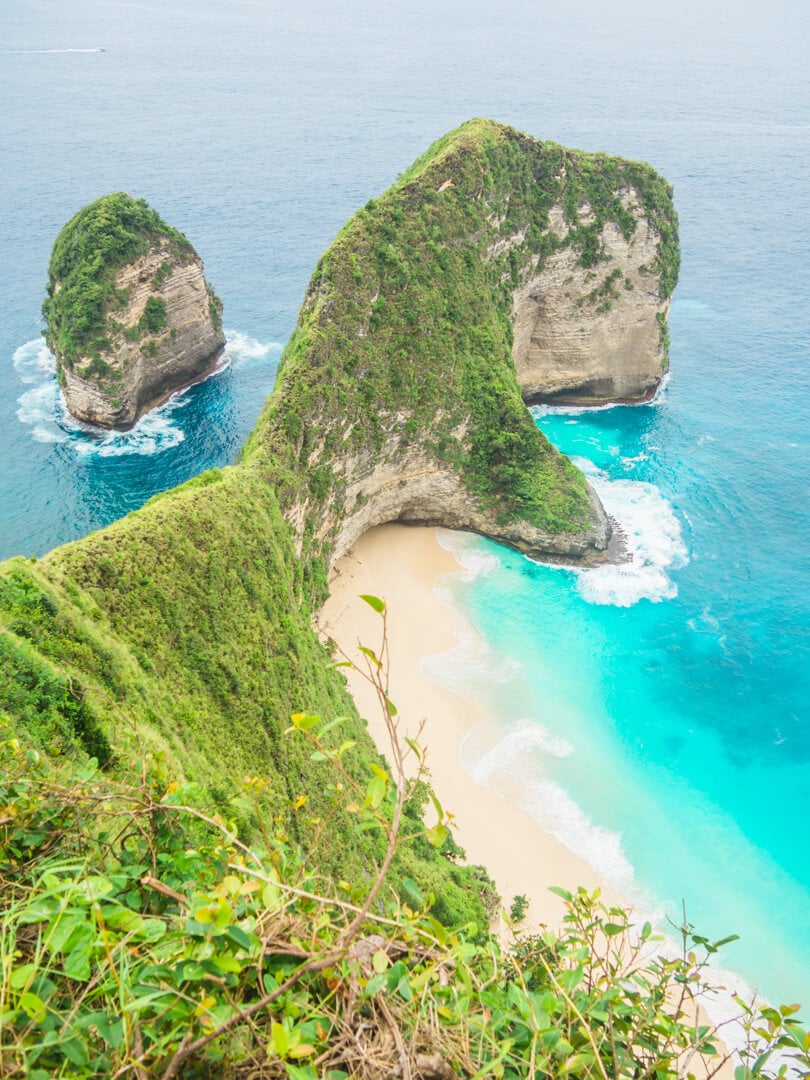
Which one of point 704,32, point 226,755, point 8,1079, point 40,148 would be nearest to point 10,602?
point 226,755

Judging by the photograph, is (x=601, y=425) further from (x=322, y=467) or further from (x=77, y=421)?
(x=77, y=421)

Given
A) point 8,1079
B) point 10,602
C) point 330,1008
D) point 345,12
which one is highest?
point 345,12

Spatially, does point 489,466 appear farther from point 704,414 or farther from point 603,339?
point 704,414

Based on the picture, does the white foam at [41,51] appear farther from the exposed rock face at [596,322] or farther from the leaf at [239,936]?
the leaf at [239,936]

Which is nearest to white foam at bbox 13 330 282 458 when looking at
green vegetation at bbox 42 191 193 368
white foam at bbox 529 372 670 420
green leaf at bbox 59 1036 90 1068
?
green vegetation at bbox 42 191 193 368

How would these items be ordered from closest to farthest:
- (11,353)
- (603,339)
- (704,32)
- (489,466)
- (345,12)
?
(489,466)
(603,339)
(11,353)
(704,32)
(345,12)

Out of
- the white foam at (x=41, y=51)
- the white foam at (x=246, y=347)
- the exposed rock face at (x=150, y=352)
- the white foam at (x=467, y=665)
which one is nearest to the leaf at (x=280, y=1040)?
the white foam at (x=467, y=665)


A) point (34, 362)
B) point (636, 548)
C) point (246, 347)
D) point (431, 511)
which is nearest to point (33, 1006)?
point (431, 511)

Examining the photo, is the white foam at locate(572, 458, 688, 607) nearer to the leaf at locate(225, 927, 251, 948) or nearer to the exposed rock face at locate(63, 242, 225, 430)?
the exposed rock face at locate(63, 242, 225, 430)
